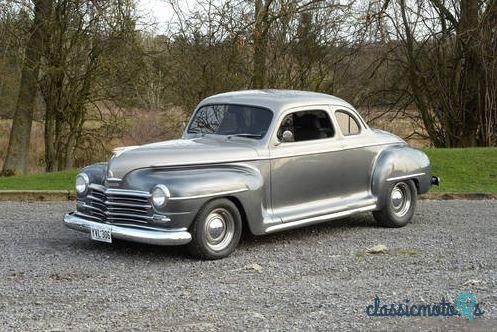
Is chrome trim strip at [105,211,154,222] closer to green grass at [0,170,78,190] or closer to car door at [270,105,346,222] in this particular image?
car door at [270,105,346,222]

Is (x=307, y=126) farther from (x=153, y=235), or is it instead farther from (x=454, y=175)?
(x=454, y=175)

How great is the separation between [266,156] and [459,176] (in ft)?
23.0

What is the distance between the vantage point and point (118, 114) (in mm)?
20281

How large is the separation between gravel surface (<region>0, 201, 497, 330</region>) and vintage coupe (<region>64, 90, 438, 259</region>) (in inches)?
12.7

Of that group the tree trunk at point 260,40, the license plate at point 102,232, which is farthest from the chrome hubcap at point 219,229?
the tree trunk at point 260,40

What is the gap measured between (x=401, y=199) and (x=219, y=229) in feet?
10.2

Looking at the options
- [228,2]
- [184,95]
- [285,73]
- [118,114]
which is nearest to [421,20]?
[285,73]

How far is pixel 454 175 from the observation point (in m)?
13.5

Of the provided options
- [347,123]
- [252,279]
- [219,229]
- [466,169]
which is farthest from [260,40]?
[252,279]

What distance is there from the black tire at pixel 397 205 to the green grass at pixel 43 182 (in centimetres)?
590

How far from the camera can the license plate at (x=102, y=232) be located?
278 inches

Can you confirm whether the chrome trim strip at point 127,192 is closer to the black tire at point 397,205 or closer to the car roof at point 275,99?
the car roof at point 275,99

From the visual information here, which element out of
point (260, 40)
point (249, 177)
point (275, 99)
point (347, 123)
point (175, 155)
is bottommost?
point (249, 177)

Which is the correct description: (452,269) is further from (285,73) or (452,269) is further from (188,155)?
(285,73)
